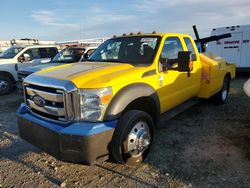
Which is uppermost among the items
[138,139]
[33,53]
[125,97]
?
[33,53]

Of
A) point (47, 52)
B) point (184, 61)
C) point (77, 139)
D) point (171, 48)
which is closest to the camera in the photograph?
point (77, 139)

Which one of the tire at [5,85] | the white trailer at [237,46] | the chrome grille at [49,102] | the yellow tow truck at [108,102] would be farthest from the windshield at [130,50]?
the white trailer at [237,46]

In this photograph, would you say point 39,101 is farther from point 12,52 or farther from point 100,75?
point 12,52

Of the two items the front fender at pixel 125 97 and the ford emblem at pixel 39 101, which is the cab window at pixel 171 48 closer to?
the front fender at pixel 125 97

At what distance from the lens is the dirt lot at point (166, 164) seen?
3.22 meters

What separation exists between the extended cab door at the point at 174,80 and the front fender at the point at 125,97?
0.48 meters

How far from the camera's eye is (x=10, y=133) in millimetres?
5023

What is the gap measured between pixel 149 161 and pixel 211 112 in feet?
10.0

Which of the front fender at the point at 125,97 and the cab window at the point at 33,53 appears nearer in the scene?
the front fender at the point at 125,97

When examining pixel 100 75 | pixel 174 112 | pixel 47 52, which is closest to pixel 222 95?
pixel 174 112

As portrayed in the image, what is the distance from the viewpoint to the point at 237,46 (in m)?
11.0

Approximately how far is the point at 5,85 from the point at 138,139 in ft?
25.1

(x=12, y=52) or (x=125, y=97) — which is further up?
(x=12, y=52)

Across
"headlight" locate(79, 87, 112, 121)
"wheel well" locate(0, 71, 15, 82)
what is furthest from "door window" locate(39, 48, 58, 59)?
"headlight" locate(79, 87, 112, 121)
